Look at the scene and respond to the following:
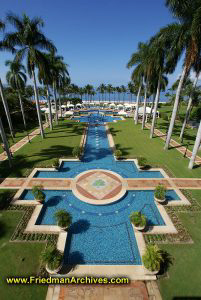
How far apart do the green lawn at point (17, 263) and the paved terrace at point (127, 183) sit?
4.71 meters

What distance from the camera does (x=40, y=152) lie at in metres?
21.5

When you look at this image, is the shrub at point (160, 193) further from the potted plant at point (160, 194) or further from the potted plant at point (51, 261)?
the potted plant at point (51, 261)

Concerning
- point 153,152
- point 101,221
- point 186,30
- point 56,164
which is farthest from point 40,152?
point 186,30

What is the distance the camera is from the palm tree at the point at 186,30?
550 inches

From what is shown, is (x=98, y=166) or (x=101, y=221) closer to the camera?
(x=101, y=221)

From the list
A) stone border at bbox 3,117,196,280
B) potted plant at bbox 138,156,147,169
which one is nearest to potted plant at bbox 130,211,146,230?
stone border at bbox 3,117,196,280

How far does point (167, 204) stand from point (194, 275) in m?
5.02

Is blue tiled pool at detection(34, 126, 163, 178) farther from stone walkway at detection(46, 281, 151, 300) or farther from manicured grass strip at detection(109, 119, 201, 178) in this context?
stone walkway at detection(46, 281, 151, 300)

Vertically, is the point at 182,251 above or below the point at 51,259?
below

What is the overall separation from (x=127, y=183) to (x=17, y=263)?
10269 millimetres

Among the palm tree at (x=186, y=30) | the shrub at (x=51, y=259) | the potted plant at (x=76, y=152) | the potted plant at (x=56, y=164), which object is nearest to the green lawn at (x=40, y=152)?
the potted plant at (x=56, y=164)

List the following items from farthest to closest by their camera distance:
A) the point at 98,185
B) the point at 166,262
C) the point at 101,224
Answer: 1. the point at 98,185
2. the point at 101,224
3. the point at 166,262

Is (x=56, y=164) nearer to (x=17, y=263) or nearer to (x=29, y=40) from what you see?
(x=17, y=263)

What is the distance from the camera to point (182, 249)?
29.6 ft
